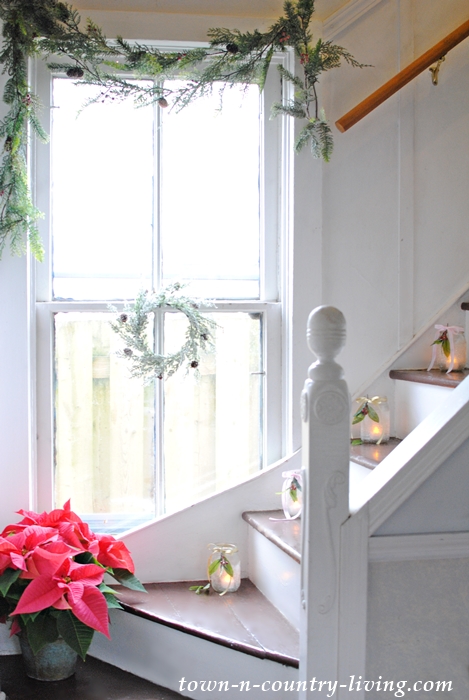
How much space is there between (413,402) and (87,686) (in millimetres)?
1379

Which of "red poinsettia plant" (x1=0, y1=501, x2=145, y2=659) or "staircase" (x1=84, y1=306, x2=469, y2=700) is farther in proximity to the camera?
"red poinsettia plant" (x1=0, y1=501, x2=145, y2=659)

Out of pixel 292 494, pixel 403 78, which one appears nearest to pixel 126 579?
pixel 292 494

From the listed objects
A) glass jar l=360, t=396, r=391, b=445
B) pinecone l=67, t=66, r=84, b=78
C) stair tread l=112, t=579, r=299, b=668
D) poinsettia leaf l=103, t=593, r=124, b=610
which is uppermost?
pinecone l=67, t=66, r=84, b=78

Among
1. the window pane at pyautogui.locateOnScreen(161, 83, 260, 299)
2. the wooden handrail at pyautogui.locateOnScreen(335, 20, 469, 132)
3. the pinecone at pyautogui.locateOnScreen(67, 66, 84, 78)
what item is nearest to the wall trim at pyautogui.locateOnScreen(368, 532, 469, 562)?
the window pane at pyautogui.locateOnScreen(161, 83, 260, 299)

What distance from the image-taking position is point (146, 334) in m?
2.45

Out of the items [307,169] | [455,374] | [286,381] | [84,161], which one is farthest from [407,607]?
[84,161]

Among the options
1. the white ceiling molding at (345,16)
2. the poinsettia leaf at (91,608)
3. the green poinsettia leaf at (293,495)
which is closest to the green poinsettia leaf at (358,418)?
the green poinsettia leaf at (293,495)

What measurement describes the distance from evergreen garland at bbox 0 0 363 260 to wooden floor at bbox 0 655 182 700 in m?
1.34

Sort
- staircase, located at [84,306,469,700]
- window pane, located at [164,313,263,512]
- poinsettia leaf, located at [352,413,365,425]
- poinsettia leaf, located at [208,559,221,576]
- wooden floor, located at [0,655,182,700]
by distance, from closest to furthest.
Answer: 1. staircase, located at [84,306,469,700]
2. wooden floor, located at [0,655,182,700]
3. poinsettia leaf, located at [208,559,221,576]
4. poinsettia leaf, located at [352,413,365,425]
5. window pane, located at [164,313,263,512]

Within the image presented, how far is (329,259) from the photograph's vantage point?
245cm

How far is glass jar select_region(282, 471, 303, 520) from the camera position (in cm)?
223

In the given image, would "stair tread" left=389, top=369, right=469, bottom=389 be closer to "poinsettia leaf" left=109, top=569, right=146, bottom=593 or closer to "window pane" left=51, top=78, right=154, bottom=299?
"window pane" left=51, top=78, right=154, bottom=299

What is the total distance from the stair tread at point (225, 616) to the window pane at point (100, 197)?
1.08m

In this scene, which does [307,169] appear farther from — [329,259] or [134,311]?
[134,311]
